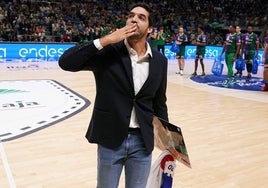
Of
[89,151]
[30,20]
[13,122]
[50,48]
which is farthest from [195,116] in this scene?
[30,20]

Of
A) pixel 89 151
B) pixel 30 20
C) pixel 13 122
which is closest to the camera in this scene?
pixel 89 151

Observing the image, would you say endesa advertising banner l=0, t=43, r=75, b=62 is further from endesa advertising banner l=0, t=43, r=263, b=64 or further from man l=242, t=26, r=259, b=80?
man l=242, t=26, r=259, b=80

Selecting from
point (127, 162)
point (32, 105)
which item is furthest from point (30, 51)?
point (127, 162)

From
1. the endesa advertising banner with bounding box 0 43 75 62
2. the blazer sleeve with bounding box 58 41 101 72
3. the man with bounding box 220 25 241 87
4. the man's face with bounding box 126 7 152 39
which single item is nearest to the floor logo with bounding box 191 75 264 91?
the man with bounding box 220 25 241 87

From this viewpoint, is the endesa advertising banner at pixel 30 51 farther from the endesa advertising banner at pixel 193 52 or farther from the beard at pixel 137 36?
the beard at pixel 137 36

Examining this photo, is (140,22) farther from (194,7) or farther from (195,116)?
(194,7)

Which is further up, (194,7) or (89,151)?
(194,7)

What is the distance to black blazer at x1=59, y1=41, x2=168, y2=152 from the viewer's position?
199cm

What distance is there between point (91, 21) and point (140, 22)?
1832 cm

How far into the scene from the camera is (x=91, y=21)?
19828 millimetres

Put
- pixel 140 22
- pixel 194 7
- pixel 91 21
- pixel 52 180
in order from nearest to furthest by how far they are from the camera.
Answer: pixel 140 22, pixel 52 180, pixel 91 21, pixel 194 7

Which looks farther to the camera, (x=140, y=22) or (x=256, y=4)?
(x=256, y=4)

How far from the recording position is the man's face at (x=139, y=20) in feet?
6.49

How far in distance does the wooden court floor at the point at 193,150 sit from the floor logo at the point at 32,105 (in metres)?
0.23
